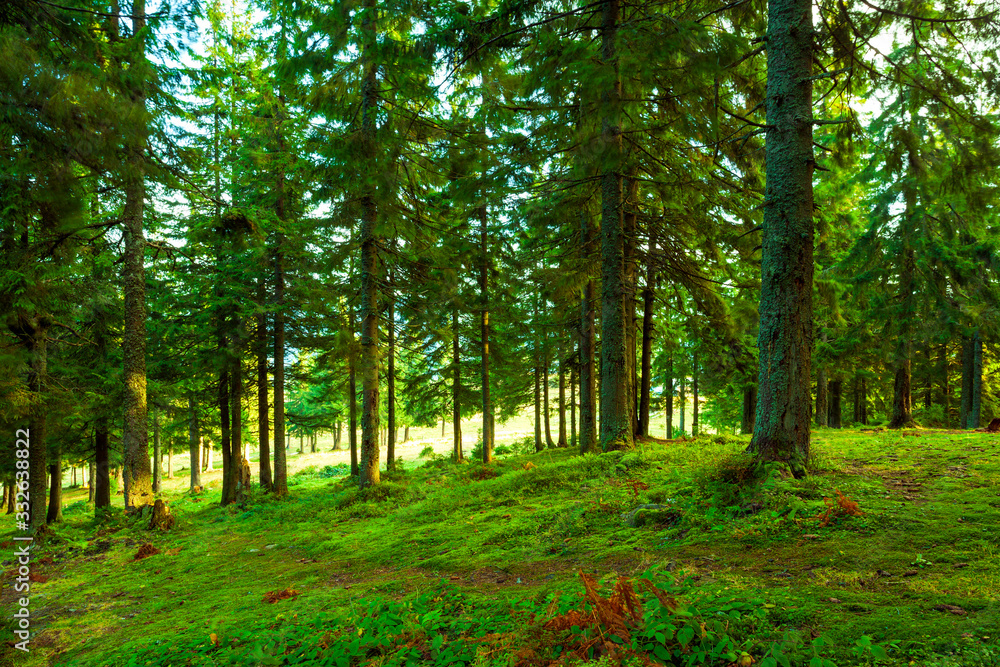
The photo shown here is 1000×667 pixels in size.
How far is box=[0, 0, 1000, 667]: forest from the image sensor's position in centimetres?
360

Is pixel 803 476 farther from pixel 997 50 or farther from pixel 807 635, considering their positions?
pixel 997 50

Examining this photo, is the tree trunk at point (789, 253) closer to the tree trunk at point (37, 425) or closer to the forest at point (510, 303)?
the forest at point (510, 303)

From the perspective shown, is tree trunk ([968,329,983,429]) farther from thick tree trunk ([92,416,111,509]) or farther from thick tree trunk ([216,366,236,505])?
thick tree trunk ([92,416,111,509])

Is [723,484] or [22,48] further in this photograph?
[723,484]

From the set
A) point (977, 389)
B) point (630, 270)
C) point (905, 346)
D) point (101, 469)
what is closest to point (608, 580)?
point (630, 270)

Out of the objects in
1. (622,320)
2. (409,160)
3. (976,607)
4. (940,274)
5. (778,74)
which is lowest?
(976,607)

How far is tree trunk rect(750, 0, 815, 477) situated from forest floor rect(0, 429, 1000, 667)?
65 centimetres

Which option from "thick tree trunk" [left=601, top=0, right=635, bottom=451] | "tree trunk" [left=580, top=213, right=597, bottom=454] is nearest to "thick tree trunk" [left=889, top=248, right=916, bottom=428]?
"tree trunk" [left=580, top=213, right=597, bottom=454]

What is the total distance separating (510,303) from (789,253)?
12.4m

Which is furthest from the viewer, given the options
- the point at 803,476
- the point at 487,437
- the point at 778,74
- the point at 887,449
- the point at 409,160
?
the point at 487,437

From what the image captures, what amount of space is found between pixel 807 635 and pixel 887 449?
7.08 meters

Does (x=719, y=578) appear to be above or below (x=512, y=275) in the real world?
below

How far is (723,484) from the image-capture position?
→ 5.55m

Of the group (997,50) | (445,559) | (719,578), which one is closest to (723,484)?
(719,578)
